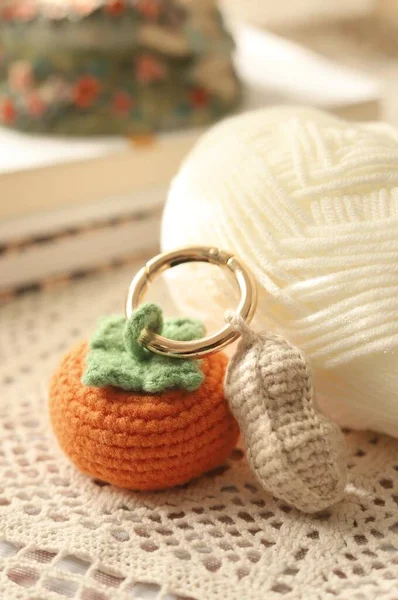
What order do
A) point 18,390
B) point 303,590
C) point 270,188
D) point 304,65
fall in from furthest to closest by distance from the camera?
1. point 304,65
2. point 18,390
3. point 270,188
4. point 303,590

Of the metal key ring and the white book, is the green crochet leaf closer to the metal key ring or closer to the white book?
the metal key ring

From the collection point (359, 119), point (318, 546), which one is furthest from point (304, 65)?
point (318, 546)

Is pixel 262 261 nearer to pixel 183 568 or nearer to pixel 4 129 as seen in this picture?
pixel 183 568

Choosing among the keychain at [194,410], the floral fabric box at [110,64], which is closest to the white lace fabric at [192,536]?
the keychain at [194,410]

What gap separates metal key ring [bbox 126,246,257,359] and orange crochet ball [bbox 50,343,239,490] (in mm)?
27

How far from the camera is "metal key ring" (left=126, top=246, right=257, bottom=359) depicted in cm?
47

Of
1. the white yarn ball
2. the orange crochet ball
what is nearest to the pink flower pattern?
the white yarn ball

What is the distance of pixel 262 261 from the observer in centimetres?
50

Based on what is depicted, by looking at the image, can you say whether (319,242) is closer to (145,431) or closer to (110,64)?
(145,431)

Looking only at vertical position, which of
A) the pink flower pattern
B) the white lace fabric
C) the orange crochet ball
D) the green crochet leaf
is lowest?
the white lace fabric

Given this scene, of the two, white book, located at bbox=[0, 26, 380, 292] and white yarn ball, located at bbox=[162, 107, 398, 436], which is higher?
white yarn ball, located at bbox=[162, 107, 398, 436]

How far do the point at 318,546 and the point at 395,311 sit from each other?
0.15 m

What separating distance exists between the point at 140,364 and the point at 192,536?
111 mm

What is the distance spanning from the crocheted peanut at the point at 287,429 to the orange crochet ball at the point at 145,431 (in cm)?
3
